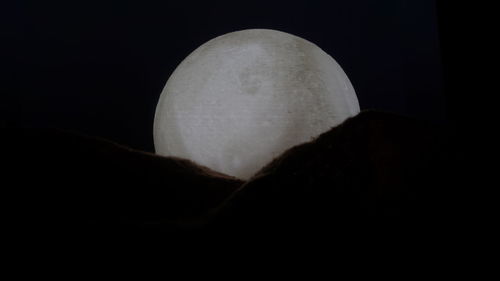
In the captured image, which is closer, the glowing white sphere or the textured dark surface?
the textured dark surface

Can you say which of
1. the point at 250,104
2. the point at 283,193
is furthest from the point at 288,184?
the point at 250,104

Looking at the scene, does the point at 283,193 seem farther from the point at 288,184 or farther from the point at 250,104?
the point at 250,104

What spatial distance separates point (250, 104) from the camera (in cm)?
243

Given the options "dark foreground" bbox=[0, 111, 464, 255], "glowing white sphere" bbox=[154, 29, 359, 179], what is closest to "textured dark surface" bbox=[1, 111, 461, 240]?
"dark foreground" bbox=[0, 111, 464, 255]

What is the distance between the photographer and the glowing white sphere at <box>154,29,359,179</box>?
2426 millimetres

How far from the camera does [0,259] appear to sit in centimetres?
129

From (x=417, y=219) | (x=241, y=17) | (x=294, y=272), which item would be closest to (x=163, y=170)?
(x=294, y=272)

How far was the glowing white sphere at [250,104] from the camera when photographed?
7.96 feet

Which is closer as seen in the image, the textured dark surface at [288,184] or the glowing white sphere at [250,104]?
the textured dark surface at [288,184]

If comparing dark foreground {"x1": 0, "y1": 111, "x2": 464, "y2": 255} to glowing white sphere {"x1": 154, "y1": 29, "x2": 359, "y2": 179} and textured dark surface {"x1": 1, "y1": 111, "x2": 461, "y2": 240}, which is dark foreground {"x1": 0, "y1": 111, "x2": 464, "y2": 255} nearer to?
textured dark surface {"x1": 1, "y1": 111, "x2": 461, "y2": 240}

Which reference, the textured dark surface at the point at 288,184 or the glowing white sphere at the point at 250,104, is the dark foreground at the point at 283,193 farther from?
the glowing white sphere at the point at 250,104

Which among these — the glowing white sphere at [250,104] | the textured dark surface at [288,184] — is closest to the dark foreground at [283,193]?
the textured dark surface at [288,184]

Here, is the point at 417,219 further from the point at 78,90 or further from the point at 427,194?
the point at 78,90

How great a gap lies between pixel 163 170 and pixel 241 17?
3.18 meters
